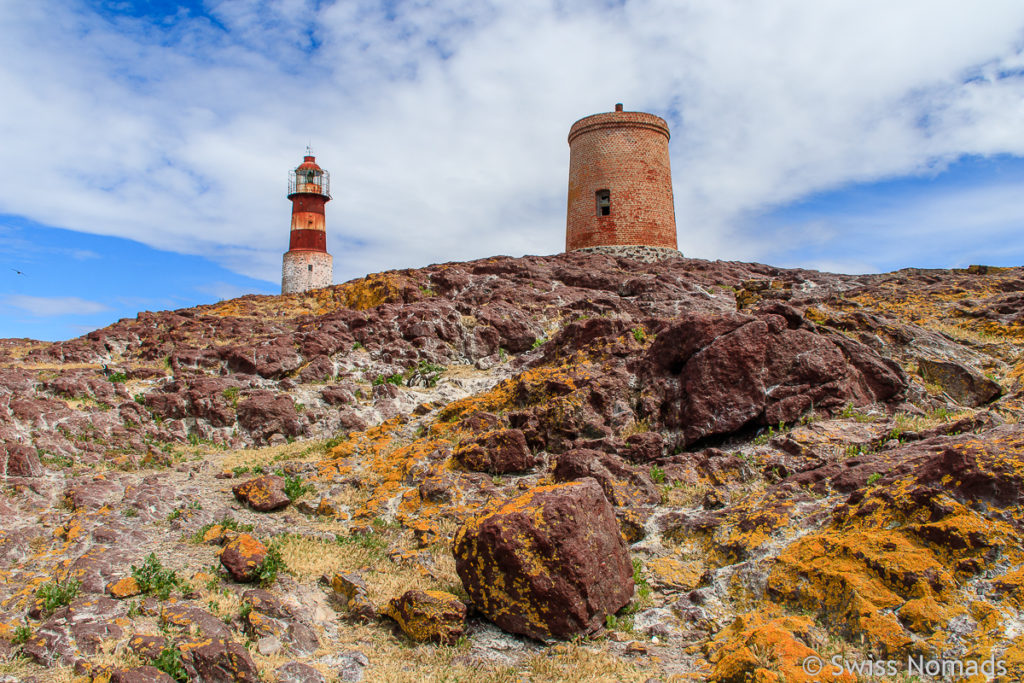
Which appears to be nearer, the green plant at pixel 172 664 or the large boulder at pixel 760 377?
the green plant at pixel 172 664

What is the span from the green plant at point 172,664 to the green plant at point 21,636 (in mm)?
1361

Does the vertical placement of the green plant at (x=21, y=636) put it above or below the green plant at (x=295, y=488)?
below

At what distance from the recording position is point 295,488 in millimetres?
9711

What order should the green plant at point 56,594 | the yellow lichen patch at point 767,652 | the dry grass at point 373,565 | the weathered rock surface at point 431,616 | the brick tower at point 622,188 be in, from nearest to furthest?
1. the yellow lichen patch at point 767,652
2. the weathered rock surface at point 431,616
3. the green plant at point 56,594
4. the dry grass at point 373,565
5. the brick tower at point 622,188

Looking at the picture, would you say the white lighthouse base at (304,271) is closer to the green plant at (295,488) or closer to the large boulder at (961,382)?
the green plant at (295,488)

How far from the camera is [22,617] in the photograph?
20.0ft

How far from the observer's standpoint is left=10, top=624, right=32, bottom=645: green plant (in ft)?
18.7

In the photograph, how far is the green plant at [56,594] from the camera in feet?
20.3

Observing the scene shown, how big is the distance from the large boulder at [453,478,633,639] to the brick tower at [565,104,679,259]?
772 inches

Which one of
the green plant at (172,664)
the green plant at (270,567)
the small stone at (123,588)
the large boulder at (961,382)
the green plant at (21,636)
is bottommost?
the green plant at (172,664)

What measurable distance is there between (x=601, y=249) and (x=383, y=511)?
697 inches

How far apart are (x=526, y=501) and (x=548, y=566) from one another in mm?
752

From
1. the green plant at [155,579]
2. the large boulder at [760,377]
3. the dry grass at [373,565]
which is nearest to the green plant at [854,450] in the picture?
the large boulder at [760,377]

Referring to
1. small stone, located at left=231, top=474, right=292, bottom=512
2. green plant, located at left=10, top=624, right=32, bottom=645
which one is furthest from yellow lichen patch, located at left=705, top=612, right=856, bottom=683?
small stone, located at left=231, top=474, right=292, bottom=512
